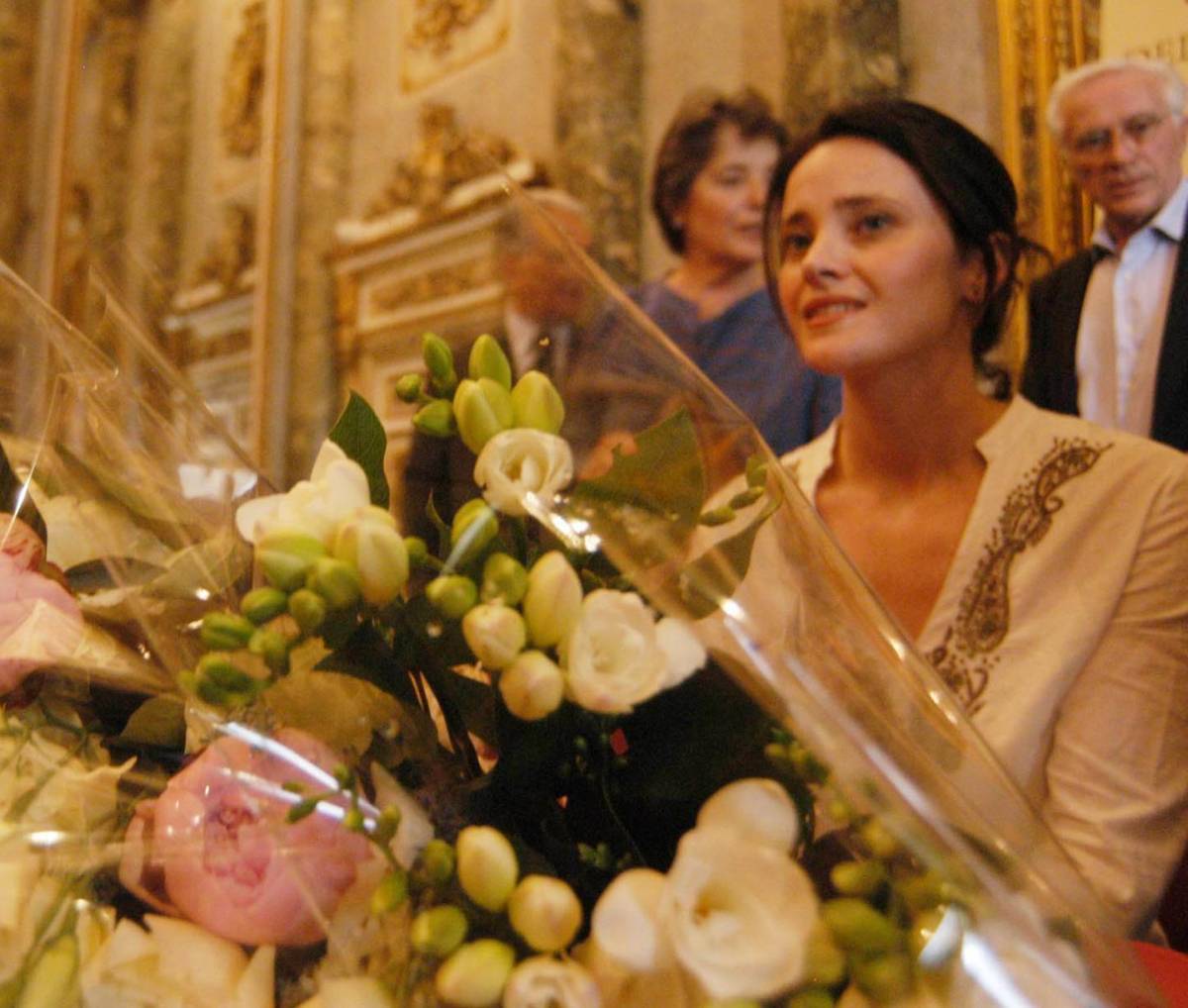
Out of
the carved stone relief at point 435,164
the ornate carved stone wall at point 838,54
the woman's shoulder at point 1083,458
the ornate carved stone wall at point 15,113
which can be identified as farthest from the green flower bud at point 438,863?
the ornate carved stone wall at point 15,113

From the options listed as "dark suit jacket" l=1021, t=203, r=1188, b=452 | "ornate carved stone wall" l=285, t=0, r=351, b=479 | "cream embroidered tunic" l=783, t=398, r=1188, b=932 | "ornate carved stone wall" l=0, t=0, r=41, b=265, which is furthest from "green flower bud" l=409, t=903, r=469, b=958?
"ornate carved stone wall" l=0, t=0, r=41, b=265

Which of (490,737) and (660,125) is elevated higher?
(660,125)

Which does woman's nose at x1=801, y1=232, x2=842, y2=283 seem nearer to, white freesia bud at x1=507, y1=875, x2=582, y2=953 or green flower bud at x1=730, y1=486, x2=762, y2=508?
green flower bud at x1=730, y1=486, x2=762, y2=508

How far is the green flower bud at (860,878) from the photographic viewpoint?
32 centimetres

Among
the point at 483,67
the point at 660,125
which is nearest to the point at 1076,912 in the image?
the point at 660,125

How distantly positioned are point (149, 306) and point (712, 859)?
247 centimetres

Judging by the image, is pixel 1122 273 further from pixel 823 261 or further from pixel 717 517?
pixel 717 517

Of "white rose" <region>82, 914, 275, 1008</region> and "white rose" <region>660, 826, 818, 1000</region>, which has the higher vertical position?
"white rose" <region>660, 826, 818, 1000</region>

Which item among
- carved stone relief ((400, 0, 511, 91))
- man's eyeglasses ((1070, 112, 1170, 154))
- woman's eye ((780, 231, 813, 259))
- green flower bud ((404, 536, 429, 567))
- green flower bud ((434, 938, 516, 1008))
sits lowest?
green flower bud ((434, 938, 516, 1008))

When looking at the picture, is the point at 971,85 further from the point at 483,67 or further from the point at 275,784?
the point at 275,784

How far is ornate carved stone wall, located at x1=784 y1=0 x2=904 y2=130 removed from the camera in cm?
153

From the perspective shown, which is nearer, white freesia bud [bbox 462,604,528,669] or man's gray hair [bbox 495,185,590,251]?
white freesia bud [bbox 462,604,528,669]

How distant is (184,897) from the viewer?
38 centimetres

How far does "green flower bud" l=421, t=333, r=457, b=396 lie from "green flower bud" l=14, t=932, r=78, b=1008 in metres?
0.24
